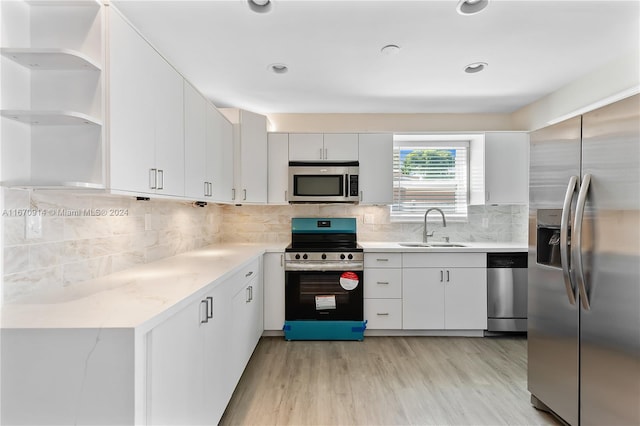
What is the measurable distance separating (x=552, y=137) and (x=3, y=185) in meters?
2.68

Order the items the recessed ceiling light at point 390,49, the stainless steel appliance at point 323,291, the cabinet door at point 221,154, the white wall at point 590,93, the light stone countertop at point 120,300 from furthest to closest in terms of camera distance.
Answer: the stainless steel appliance at point 323,291
the cabinet door at point 221,154
the white wall at point 590,93
the recessed ceiling light at point 390,49
the light stone countertop at point 120,300

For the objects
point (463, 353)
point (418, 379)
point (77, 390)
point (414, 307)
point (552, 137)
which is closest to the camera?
point (77, 390)

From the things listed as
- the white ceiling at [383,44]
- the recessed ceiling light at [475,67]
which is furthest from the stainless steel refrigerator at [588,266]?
the recessed ceiling light at [475,67]

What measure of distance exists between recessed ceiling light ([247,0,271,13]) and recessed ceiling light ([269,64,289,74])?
0.70m

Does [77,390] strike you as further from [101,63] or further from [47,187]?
[101,63]

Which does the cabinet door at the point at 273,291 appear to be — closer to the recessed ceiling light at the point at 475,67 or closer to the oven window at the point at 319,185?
the oven window at the point at 319,185

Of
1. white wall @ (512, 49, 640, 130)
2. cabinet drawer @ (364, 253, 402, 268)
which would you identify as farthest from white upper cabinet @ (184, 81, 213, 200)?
white wall @ (512, 49, 640, 130)

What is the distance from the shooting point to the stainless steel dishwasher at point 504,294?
3.28m

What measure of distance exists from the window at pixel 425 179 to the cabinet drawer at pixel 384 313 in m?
1.07

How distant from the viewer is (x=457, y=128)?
386cm

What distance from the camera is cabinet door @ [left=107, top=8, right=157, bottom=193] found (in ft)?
4.51

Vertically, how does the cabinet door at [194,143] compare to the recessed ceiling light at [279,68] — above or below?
below

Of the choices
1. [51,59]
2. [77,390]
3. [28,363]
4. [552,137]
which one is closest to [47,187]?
[51,59]

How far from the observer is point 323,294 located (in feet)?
10.5
